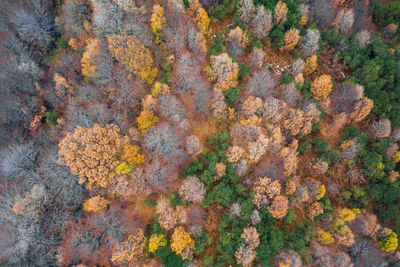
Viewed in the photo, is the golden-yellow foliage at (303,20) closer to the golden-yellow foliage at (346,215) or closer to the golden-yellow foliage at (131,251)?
the golden-yellow foliage at (346,215)

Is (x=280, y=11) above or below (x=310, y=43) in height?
above

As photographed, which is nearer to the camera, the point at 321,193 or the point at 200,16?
the point at 321,193

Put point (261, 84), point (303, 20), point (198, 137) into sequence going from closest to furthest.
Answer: point (261, 84) < point (198, 137) < point (303, 20)

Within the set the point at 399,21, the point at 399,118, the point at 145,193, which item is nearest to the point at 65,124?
the point at 145,193

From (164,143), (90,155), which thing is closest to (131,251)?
(90,155)

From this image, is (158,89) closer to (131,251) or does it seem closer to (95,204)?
(95,204)

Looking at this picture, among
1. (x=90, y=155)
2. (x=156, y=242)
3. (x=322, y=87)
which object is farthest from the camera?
(x=322, y=87)

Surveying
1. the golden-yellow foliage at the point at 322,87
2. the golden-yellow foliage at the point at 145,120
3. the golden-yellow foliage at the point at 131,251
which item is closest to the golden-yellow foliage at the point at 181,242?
the golden-yellow foliage at the point at 131,251

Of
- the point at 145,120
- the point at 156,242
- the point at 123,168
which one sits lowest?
the point at 156,242
